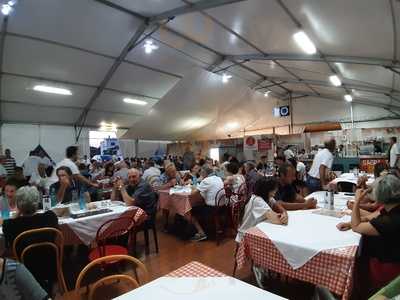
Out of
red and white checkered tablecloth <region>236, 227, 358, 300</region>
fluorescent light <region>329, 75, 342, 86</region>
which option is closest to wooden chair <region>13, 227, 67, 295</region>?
red and white checkered tablecloth <region>236, 227, 358, 300</region>

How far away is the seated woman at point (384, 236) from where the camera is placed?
1689mm

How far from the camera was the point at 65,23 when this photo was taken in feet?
18.8

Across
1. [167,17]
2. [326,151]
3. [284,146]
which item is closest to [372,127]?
[284,146]

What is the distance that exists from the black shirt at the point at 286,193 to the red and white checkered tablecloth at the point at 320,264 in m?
1.30

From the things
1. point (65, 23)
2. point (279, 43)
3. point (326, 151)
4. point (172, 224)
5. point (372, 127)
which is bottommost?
point (172, 224)

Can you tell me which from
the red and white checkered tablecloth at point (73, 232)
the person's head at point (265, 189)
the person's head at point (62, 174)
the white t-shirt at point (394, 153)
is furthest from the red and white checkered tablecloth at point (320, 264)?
the white t-shirt at point (394, 153)

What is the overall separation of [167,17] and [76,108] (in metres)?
4.91

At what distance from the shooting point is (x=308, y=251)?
177 centimetres

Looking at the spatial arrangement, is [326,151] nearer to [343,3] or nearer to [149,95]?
[343,3]

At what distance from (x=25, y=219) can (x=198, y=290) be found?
5.78 ft

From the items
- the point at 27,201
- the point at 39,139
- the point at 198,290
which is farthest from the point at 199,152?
the point at 198,290

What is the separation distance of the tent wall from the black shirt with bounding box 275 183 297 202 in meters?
8.41

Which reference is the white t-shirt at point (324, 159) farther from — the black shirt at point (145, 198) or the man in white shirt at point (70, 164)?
the man in white shirt at point (70, 164)

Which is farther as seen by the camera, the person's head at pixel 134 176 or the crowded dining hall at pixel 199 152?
the person's head at pixel 134 176
